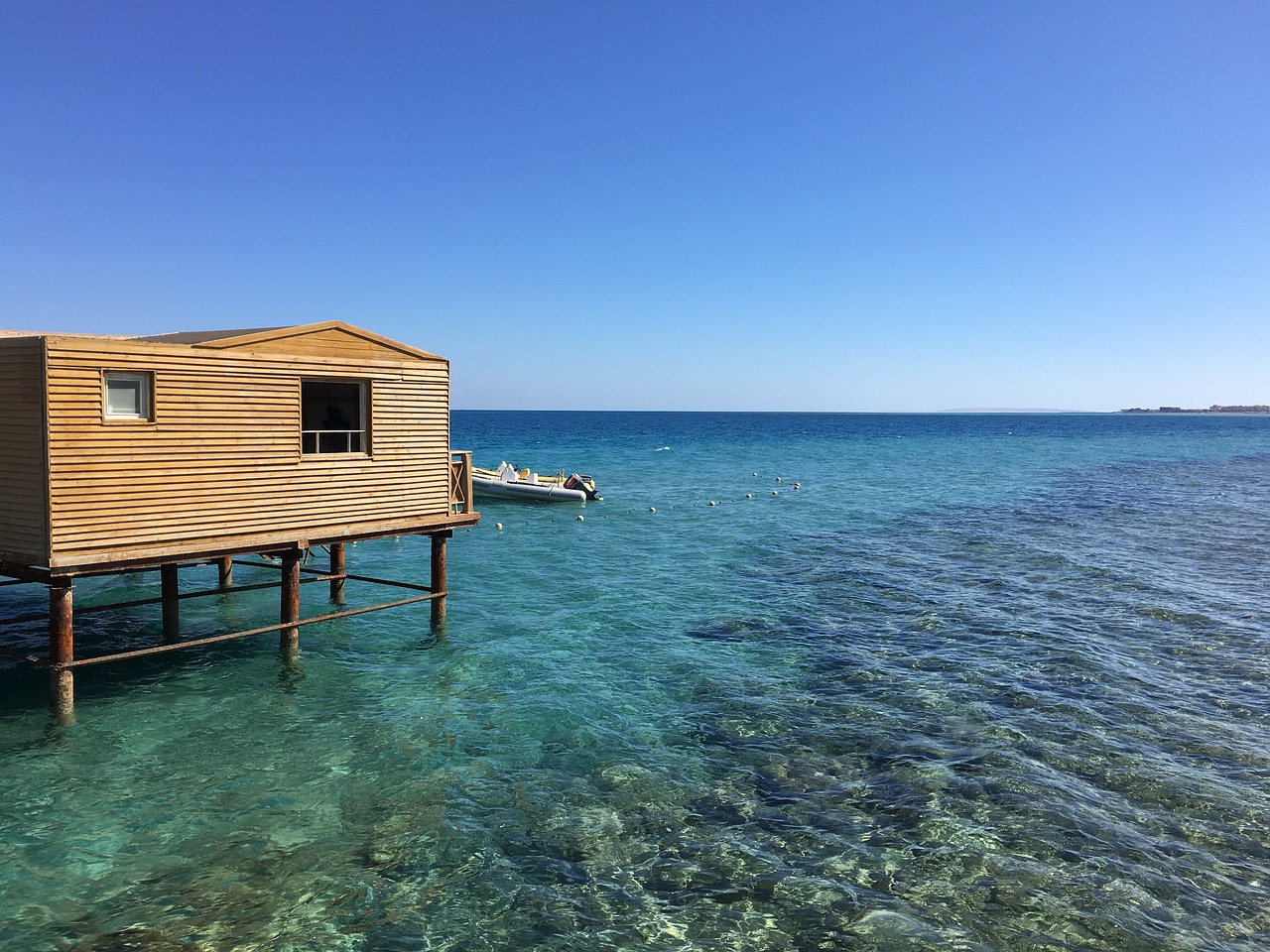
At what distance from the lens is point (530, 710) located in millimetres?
16203

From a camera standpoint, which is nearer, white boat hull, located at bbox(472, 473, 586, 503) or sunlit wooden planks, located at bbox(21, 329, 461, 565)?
sunlit wooden planks, located at bbox(21, 329, 461, 565)

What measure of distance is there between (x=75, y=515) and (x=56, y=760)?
3.91 meters

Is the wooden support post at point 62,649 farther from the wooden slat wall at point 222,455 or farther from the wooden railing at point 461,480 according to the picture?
the wooden railing at point 461,480

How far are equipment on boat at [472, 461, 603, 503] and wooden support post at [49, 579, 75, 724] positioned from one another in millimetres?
31064

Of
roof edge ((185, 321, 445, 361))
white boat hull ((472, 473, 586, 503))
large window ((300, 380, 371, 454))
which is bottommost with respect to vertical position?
white boat hull ((472, 473, 586, 503))

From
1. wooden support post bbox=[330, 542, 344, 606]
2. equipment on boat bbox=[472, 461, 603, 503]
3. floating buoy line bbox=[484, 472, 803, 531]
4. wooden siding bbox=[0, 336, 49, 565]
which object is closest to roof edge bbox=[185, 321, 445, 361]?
wooden siding bbox=[0, 336, 49, 565]

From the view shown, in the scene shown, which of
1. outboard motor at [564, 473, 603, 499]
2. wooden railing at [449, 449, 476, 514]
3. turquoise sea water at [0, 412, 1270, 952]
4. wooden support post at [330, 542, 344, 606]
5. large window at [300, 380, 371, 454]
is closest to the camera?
turquoise sea water at [0, 412, 1270, 952]

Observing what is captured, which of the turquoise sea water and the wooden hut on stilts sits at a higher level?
the wooden hut on stilts

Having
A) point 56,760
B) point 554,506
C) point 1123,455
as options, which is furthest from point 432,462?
point 1123,455

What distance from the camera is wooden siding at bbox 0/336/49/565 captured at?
13.7m

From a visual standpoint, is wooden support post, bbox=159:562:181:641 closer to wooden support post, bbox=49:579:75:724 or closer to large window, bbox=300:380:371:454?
large window, bbox=300:380:371:454

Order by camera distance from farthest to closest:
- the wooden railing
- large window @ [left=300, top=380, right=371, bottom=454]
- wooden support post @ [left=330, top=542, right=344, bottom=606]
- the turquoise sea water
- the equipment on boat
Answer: the equipment on boat
wooden support post @ [left=330, top=542, right=344, bottom=606]
the wooden railing
large window @ [left=300, top=380, right=371, bottom=454]
the turquoise sea water

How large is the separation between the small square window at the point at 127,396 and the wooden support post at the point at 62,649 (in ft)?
9.78

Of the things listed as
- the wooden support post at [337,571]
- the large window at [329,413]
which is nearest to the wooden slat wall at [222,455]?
the large window at [329,413]
